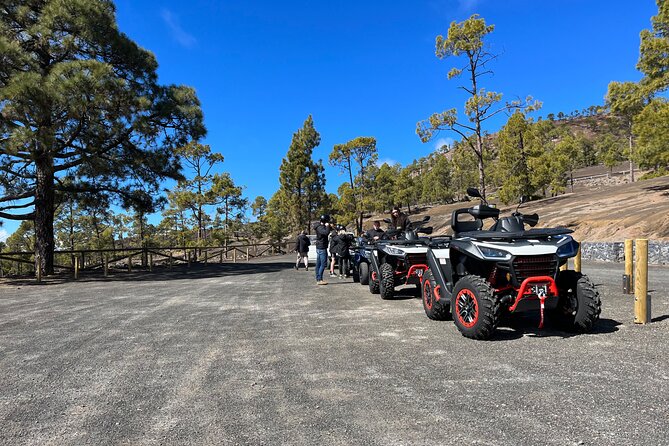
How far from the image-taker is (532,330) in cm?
532

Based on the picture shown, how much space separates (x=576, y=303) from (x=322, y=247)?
314 inches

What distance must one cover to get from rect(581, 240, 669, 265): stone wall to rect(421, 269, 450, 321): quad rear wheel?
1105 centimetres

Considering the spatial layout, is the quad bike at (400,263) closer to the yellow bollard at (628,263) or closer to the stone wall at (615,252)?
the yellow bollard at (628,263)

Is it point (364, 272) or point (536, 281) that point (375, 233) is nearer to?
point (364, 272)

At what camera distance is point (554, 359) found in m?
4.10

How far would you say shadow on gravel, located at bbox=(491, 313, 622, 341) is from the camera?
5016 mm

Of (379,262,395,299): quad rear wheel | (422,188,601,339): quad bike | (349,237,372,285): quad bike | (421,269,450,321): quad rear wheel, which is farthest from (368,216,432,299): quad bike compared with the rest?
(422,188,601,339): quad bike

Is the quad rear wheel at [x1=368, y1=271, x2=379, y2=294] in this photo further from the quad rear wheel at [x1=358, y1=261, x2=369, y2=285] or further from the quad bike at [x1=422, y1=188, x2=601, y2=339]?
the quad bike at [x1=422, y1=188, x2=601, y2=339]

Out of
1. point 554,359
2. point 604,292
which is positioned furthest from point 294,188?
point 554,359

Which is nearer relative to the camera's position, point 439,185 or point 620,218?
point 620,218

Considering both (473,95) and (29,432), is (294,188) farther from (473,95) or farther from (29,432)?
(29,432)

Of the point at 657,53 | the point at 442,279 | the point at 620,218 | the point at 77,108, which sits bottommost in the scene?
the point at 442,279

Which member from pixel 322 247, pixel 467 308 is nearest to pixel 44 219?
pixel 322 247

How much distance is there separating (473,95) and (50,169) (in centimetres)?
1974
